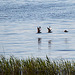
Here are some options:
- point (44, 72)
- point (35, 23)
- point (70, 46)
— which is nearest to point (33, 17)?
point (35, 23)

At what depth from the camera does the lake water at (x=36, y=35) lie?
17186 millimetres

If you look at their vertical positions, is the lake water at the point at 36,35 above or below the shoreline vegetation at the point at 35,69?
below

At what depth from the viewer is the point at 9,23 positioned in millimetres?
31641

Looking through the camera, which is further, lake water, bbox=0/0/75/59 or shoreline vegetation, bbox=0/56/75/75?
lake water, bbox=0/0/75/59

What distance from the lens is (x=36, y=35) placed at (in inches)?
962

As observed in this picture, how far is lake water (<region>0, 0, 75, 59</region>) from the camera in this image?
17.2 m

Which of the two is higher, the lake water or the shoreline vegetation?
the shoreline vegetation

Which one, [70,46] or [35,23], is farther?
[35,23]

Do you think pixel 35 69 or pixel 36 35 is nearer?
pixel 35 69

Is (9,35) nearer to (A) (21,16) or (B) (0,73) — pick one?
(A) (21,16)

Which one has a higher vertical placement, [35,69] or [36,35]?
[35,69]

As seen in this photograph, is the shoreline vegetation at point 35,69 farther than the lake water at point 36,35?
No

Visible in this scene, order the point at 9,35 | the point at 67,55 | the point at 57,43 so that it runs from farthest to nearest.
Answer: the point at 9,35
the point at 57,43
the point at 67,55

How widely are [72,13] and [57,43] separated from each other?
57.9 feet
